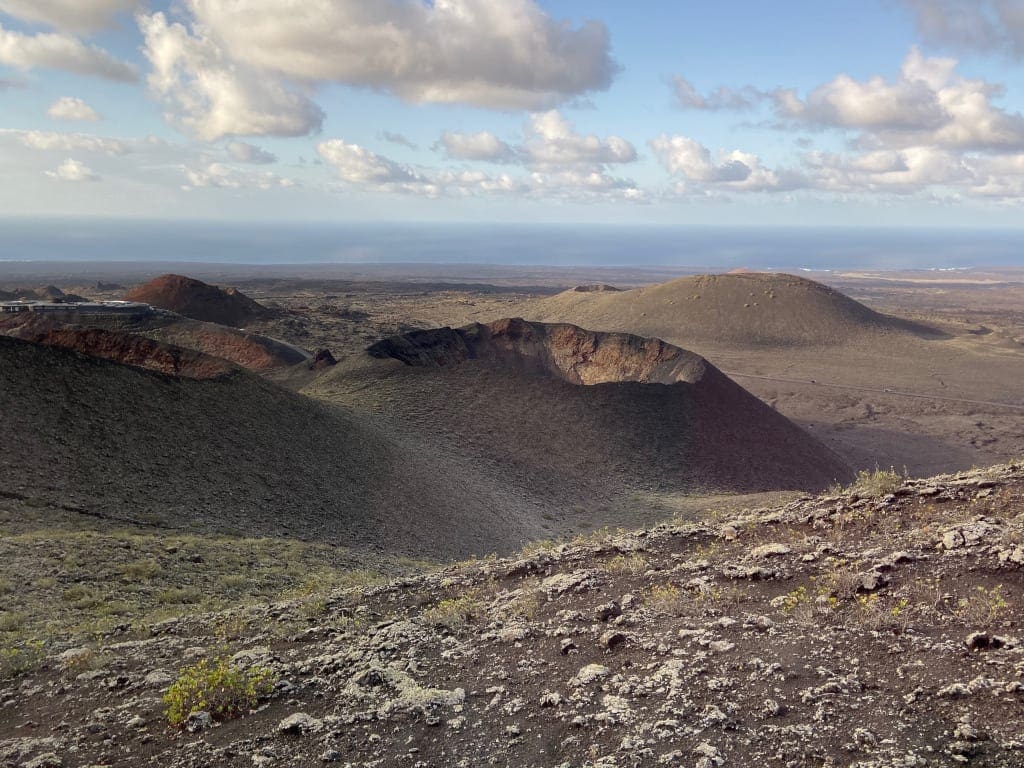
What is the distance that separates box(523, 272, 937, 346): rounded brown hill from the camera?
68.8 meters

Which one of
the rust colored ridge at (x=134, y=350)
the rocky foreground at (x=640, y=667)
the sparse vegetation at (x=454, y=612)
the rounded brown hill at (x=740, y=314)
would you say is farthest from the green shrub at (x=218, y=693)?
the rounded brown hill at (x=740, y=314)

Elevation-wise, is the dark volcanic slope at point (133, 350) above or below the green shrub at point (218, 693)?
above

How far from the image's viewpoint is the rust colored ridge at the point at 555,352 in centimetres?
3119

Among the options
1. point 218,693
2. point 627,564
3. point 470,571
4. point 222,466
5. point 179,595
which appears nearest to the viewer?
point 218,693

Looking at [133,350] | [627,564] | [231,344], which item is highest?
[133,350]

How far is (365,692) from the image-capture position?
206 inches

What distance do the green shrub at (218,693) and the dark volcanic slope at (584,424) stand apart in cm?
1515

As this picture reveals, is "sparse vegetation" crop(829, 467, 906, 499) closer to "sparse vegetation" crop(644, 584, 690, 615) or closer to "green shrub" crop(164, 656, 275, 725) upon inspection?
"sparse vegetation" crop(644, 584, 690, 615)

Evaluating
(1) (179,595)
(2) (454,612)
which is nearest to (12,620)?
(1) (179,595)

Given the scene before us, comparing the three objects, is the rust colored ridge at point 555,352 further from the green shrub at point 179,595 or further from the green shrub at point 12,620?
the green shrub at point 12,620

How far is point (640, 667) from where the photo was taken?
5.04 m

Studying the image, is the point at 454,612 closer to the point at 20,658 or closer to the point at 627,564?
the point at 627,564

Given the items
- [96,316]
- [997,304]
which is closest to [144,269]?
[96,316]

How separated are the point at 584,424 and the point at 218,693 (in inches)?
810
